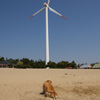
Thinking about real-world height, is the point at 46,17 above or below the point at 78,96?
above

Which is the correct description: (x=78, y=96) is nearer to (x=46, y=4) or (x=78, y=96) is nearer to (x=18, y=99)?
(x=18, y=99)

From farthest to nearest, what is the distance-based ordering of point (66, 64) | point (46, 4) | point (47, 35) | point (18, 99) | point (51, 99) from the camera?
point (46, 4)
point (47, 35)
point (66, 64)
point (18, 99)
point (51, 99)

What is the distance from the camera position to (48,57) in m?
72.4

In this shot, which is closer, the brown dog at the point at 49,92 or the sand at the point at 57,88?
the brown dog at the point at 49,92

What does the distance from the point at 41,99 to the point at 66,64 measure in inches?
2240

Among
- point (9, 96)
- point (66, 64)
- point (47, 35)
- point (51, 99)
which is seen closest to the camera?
point (51, 99)

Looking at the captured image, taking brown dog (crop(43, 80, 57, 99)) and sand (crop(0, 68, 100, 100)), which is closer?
brown dog (crop(43, 80, 57, 99))

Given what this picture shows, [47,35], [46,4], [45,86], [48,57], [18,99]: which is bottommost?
[18,99]

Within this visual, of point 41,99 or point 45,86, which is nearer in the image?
point 41,99

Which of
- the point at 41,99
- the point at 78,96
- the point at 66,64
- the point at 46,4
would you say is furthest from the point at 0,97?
the point at 46,4

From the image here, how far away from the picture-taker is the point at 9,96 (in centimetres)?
950

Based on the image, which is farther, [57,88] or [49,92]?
[57,88]

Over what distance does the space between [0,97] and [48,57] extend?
63.2m

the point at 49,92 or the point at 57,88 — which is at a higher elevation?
the point at 49,92
